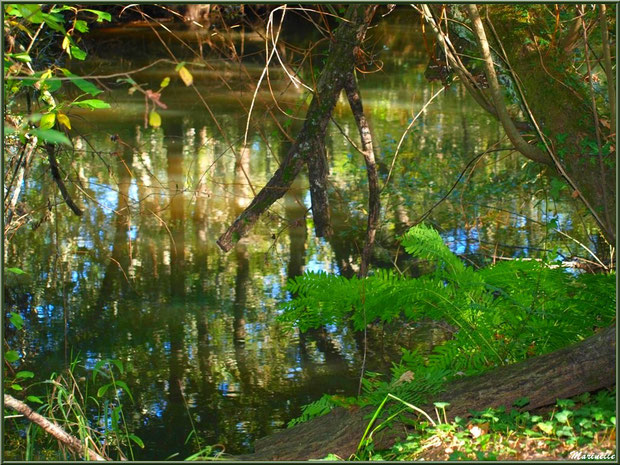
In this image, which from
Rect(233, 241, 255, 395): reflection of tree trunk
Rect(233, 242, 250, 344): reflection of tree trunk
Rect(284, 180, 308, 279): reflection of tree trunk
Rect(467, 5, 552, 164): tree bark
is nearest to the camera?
Rect(467, 5, 552, 164): tree bark

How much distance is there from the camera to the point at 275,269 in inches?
296

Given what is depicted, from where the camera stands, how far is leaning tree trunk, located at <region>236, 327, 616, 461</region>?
3.50 meters

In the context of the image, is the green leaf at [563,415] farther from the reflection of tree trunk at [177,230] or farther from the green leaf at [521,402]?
the reflection of tree trunk at [177,230]

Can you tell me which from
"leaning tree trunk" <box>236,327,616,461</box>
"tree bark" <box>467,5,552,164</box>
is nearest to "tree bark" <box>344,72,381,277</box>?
"tree bark" <box>467,5,552,164</box>

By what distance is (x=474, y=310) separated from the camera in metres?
4.16

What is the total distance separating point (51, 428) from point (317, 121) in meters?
2.91

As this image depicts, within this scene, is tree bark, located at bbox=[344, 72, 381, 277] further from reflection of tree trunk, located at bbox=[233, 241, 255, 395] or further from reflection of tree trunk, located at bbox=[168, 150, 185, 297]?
reflection of tree trunk, located at bbox=[168, 150, 185, 297]

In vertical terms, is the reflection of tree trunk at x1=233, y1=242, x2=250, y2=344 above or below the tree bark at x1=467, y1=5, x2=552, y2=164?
below

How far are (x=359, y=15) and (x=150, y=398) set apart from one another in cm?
298

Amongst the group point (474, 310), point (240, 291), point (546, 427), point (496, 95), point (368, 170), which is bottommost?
point (240, 291)

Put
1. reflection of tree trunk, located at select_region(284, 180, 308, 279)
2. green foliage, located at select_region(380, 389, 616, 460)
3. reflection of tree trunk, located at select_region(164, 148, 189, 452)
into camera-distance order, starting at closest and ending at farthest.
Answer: green foliage, located at select_region(380, 389, 616, 460) < reflection of tree trunk, located at select_region(164, 148, 189, 452) < reflection of tree trunk, located at select_region(284, 180, 308, 279)

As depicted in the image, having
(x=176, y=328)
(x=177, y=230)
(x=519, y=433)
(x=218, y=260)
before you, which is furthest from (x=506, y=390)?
(x=177, y=230)

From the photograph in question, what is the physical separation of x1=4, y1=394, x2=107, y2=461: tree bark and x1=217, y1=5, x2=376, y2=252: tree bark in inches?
82.7

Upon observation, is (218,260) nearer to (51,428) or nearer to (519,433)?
(51,428)
